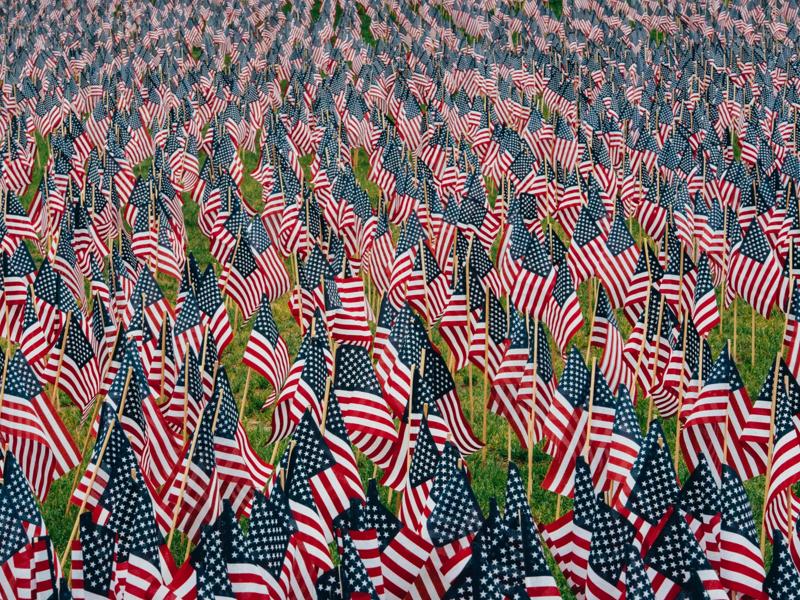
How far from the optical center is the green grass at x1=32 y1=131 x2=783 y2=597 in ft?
37.4

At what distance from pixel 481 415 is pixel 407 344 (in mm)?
2668

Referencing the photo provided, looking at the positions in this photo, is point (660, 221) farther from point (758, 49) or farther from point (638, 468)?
point (758, 49)

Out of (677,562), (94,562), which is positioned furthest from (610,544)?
(94,562)

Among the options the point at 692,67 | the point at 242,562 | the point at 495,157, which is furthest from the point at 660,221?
the point at 692,67

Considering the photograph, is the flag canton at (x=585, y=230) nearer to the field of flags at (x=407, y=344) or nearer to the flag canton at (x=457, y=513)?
the field of flags at (x=407, y=344)

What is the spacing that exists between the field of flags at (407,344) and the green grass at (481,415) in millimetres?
51

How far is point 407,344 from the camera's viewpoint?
37.3 feet

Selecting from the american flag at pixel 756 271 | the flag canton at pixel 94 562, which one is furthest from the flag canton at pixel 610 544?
the american flag at pixel 756 271

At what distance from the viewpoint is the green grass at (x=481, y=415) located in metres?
11.4

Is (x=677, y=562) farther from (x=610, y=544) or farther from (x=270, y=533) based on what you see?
(x=270, y=533)

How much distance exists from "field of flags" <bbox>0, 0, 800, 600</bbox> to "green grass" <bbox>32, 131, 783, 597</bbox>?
5 cm

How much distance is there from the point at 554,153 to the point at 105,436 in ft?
52.1

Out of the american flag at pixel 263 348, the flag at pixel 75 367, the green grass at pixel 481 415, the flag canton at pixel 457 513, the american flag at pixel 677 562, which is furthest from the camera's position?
the flag at pixel 75 367

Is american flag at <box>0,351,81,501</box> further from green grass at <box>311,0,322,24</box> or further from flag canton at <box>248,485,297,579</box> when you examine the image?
green grass at <box>311,0,322,24</box>
